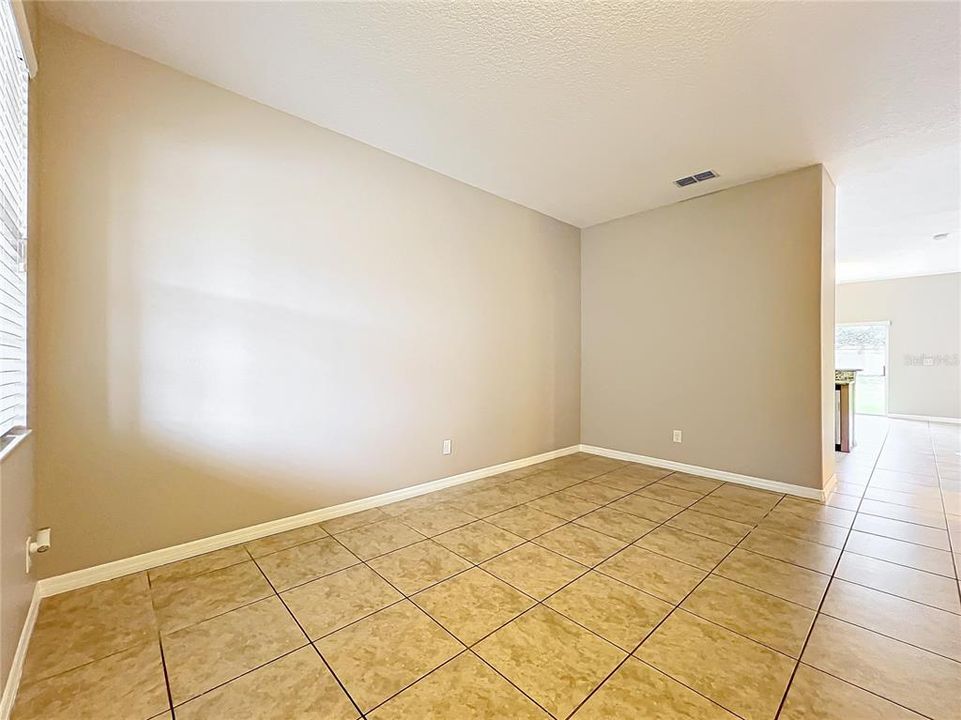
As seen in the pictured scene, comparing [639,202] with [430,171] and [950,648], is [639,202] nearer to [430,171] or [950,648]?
[430,171]

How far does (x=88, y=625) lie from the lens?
5.73ft

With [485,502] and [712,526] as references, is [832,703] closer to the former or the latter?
[712,526]

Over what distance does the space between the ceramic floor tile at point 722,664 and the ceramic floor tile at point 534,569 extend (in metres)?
0.52

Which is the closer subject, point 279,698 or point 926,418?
point 279,698

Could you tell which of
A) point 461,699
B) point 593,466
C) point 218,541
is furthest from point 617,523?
point 218,541

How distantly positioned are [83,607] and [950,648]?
3.69 meters

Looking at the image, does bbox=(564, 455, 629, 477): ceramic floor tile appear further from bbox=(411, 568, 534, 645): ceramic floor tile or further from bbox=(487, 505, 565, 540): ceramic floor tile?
bbox=(411, 568, 534, 645): ceramic floor tile

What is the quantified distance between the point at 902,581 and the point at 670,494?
4.77 ft

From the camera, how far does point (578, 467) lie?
4270 millimetres

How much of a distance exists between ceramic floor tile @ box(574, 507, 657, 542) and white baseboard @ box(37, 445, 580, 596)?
1.23 meters

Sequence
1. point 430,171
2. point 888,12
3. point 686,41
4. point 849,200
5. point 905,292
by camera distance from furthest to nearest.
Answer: point 905,292, point 849,200, point 430,171, point 686,41, point 888,12

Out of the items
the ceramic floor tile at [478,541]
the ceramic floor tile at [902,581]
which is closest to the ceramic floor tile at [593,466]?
the ceramic floor tile at [478,541]

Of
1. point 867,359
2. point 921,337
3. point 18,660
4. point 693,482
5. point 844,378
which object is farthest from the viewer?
point 867,359

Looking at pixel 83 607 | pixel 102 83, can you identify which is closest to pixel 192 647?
pixel 83 607
